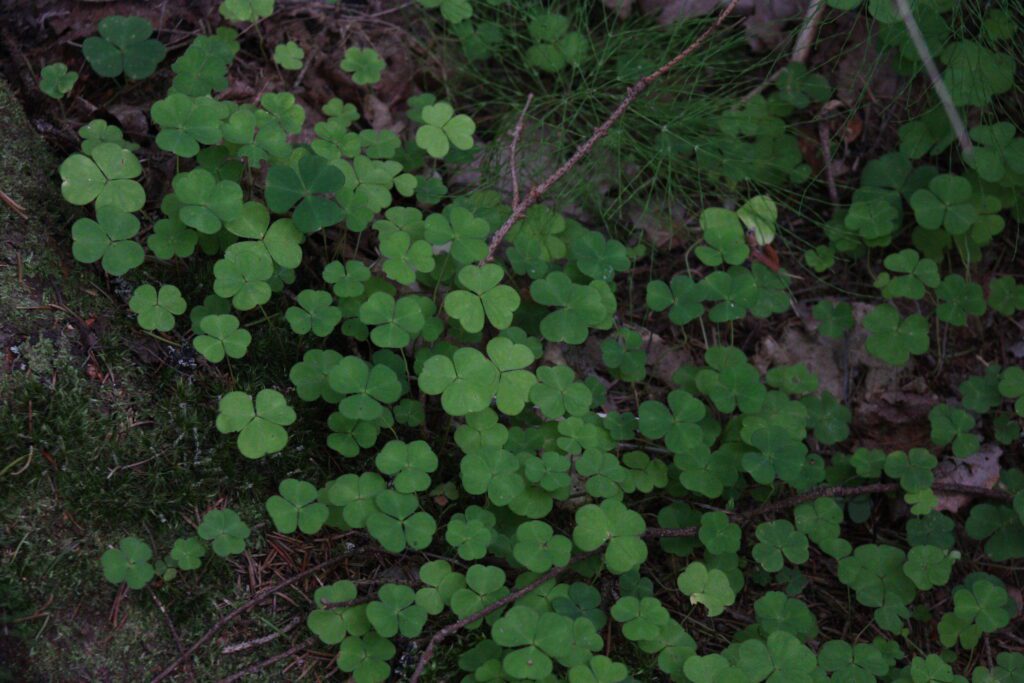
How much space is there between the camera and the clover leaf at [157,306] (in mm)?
2133

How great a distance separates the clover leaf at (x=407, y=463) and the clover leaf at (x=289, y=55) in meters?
1.38

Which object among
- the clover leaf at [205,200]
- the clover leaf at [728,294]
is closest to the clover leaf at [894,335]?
the clover leaf at [728,294]

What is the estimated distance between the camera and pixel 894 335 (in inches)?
108

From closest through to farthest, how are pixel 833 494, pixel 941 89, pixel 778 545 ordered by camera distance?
pixel 778 545 → pixel 833 494 → pixel 941 89

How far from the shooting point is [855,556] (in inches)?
95.3

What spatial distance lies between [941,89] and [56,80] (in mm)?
2867

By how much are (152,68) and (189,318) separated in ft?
2.66

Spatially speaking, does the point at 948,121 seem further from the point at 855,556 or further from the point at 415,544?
the point at 415,544

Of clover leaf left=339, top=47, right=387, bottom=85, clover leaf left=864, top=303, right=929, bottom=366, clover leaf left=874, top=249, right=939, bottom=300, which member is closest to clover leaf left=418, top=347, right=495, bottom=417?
clover leaf left=339, top=47, right=387, bottom=85

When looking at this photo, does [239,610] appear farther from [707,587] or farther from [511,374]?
[707,587]

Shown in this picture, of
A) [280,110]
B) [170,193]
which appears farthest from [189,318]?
[280,110]

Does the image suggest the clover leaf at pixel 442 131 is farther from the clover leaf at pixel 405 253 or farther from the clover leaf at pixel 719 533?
the clover leaf at pixel 719 533

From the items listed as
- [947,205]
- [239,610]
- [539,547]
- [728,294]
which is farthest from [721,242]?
[239,610]

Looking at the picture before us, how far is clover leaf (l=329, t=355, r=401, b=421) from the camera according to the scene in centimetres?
214
